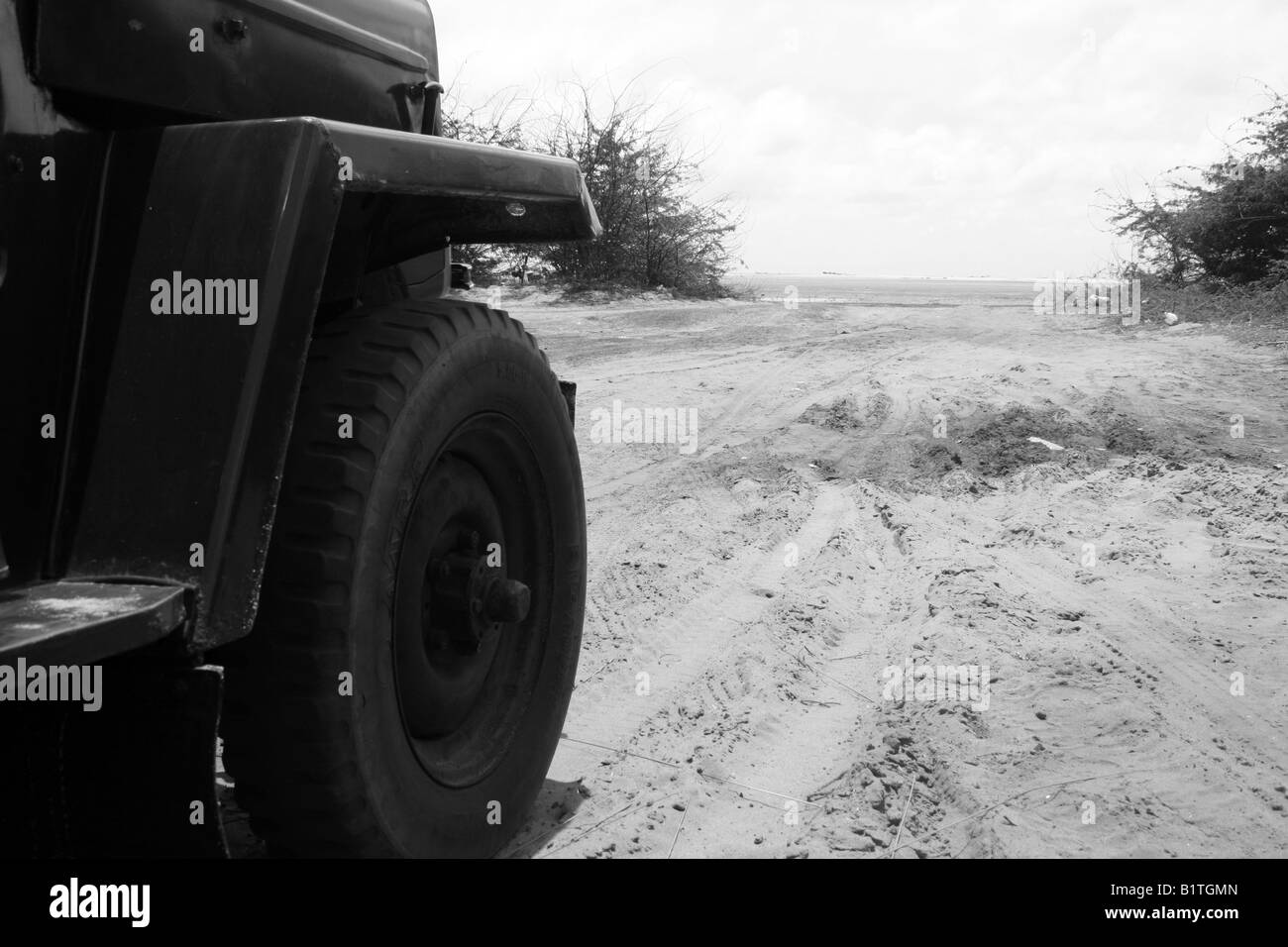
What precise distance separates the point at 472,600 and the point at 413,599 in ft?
0.56

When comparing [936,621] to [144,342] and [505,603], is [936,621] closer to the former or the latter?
[505,603]

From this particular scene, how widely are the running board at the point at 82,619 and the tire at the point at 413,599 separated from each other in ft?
1.02

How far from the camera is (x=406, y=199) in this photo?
2.36 meters

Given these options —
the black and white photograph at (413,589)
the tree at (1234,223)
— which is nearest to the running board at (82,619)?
the black and white photograph at (413,589)

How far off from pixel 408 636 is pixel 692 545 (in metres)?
3.57

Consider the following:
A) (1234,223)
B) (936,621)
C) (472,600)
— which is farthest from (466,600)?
(1234,223)

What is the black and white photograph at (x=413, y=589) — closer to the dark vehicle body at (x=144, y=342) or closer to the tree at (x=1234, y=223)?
the dark vehicle body at (x=144, y=342)

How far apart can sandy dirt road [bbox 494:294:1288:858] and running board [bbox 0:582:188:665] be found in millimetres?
1493

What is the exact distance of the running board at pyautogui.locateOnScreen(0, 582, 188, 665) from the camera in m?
1.41

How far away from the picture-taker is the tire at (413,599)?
6.25 feet

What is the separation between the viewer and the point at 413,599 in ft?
7.82
